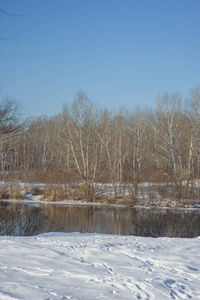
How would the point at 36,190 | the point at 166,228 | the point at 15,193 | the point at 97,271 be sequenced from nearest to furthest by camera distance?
the point at 97,271 < the point at 166,228 < the point at 15,193 < the point at 36,190

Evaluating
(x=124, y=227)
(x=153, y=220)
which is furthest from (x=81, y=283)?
(x=124, y=227)

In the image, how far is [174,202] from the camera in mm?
23156

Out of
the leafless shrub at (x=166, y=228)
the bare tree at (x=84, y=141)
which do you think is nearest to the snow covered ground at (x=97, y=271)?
the leafless shrub at (x=166, y=228)

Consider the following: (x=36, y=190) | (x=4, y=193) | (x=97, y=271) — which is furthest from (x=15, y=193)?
(x=97, y=271)

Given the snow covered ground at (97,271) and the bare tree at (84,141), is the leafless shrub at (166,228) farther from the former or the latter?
the bare tree at (84,141)

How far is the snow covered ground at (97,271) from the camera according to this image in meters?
3.75

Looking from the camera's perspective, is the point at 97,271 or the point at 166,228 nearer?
the point at 97,271

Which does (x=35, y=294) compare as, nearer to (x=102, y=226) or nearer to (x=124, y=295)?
(x=124, y=295)

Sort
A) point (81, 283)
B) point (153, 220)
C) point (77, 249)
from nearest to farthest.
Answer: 1. point (81, 283)
2. point (77, 249)
3. point (153, 220)

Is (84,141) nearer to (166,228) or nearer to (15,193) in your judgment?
(15,193)

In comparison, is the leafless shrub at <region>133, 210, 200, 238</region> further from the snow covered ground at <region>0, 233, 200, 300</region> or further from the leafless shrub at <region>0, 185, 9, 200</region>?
the leafless shrub at <region>0, 185, 9, 200</region>

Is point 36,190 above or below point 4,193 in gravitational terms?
above

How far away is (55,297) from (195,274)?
2.24 meters

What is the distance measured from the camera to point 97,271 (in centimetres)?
461
